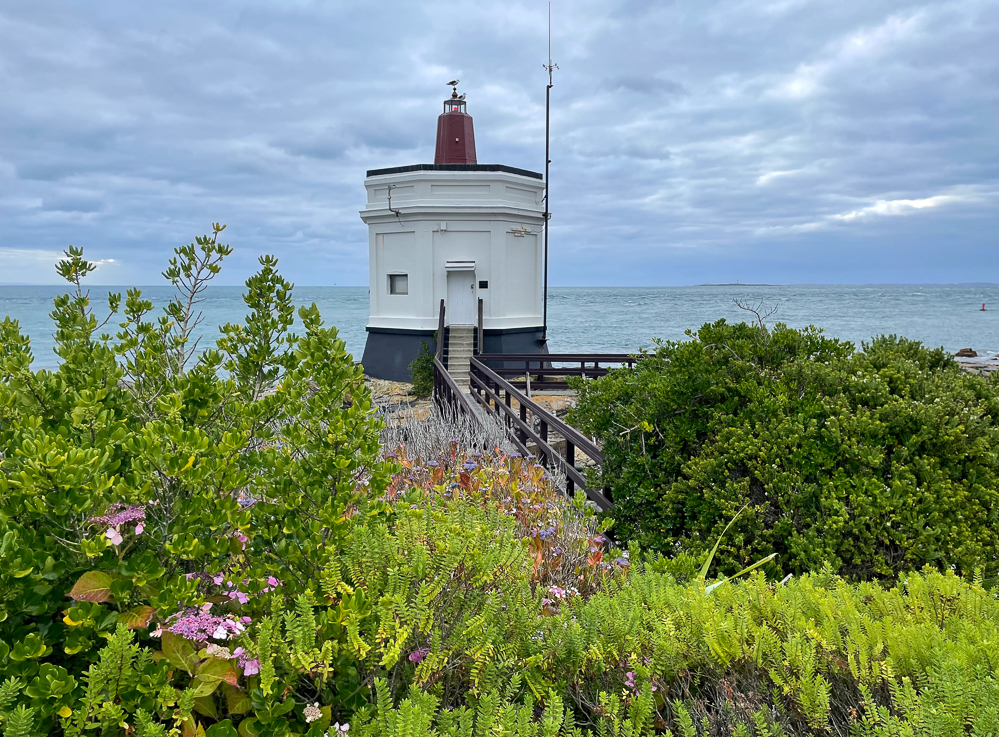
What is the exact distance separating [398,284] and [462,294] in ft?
7.80

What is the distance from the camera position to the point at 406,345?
71.5 ft

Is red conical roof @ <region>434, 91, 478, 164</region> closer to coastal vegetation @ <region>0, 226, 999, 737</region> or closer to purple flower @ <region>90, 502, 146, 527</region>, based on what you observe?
coastal vegetation @ <region>0, 226, 999, 737</region>

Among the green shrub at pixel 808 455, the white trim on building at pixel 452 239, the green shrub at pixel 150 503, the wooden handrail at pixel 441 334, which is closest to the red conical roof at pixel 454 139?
the white trim on building at pixel 452 239

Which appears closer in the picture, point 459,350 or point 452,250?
point 459,350

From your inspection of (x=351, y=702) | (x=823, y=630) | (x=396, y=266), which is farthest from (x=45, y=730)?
(x=396, y=266)

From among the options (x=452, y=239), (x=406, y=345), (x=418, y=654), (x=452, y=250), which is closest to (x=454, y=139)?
(x=452, y=239)

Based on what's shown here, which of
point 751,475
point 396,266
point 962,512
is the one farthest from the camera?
point 396,266

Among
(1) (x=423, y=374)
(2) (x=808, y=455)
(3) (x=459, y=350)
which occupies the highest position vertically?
(2) (x=808, y=455)

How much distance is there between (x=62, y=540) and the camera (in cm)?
180

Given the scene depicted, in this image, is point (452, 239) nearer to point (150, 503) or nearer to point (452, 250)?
point (452, 250)

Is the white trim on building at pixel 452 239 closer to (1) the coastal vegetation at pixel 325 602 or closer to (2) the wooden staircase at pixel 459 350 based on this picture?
(2) the wooden staircase at pixel 459 350

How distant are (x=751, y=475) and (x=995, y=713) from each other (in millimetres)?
2435

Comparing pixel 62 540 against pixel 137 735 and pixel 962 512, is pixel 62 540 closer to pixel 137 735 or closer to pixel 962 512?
pixel 137 735

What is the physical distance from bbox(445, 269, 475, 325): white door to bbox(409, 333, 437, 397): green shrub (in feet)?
5.63
